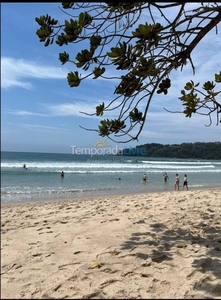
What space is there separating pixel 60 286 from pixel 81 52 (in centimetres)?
189

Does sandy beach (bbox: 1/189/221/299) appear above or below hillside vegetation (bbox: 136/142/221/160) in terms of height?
below

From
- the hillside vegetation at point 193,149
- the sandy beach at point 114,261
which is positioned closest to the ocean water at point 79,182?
the sandy beach at point 114,261

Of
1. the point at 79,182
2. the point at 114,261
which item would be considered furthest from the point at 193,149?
the point at 79,182

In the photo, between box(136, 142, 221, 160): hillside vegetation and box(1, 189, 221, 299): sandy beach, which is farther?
box(136, 142, 221, 160): hillside vegetation

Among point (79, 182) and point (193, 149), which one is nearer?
point (193, 149)

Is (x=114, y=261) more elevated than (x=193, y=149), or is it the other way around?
(x=193, y=149)

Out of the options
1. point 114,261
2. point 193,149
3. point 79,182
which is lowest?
point 79,182

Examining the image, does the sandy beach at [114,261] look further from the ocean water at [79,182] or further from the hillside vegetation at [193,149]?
the hillside vegetation at [193,149]

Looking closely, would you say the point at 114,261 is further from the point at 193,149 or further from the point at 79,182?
the point at 79,182

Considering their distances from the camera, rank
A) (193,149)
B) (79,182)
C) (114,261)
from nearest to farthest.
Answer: (114,261) < (193,149) < (79,182)

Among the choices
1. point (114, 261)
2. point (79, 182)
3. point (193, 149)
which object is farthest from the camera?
point (79, 182)

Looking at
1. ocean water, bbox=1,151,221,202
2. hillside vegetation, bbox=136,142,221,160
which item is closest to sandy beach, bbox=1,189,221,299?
ocean water, bbox=1,151,221,202

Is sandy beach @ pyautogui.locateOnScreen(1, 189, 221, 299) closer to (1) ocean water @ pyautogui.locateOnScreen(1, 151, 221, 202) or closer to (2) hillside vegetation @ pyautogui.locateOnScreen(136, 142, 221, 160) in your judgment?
(1) ocean water @ pyautogui.locateOnScreen(1, 151, 221, 202)

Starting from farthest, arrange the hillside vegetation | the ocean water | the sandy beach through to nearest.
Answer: the ocean water, the hillside vegetation, the sandy beach
